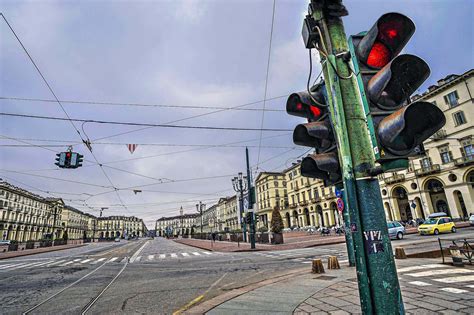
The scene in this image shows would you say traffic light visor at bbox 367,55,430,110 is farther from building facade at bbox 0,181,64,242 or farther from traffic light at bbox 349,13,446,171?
building facade at bbox 0,181,64,242

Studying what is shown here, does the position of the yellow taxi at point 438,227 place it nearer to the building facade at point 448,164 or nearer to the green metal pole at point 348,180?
the building facade at point 448,164

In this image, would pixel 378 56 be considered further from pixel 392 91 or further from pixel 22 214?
pixel 22 214

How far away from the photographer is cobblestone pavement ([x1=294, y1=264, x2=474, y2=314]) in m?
4.24

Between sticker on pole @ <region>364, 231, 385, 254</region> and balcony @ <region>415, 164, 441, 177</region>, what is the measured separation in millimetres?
41697

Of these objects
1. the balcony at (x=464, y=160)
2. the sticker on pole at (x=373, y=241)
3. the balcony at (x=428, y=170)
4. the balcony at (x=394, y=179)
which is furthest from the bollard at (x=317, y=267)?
the balcony at (x=394, y=179)

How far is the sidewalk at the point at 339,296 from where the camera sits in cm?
438

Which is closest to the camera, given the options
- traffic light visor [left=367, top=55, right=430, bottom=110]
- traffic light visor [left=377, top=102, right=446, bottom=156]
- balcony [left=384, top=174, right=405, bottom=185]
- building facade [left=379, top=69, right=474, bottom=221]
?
traffic light visor [left=377, top=102, right=446, bottom=156]

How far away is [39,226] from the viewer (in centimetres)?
8388

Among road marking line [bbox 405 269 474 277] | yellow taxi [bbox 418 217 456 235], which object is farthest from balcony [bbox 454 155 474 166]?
road marking line [bbox 405 269 474 277]

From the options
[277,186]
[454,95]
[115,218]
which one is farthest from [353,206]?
[115,218]

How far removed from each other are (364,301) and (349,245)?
323 inches

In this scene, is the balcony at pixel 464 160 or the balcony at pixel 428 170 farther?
the balcony at pixel 428 170

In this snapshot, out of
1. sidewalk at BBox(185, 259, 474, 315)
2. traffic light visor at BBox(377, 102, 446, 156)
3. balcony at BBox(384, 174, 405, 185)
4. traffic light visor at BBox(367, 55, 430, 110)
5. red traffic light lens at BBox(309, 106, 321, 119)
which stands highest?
balcony at BBox(384, 174, 405, 185)

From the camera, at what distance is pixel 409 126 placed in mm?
1771
